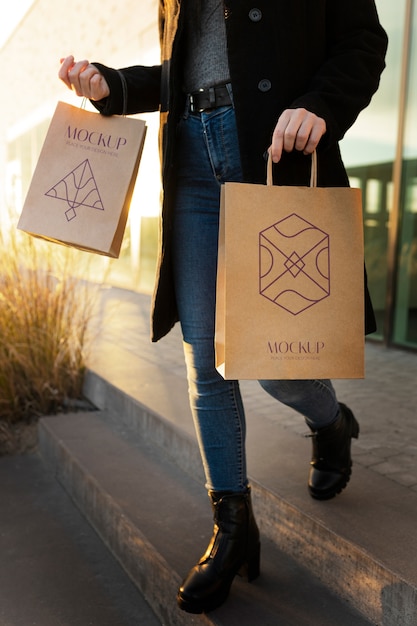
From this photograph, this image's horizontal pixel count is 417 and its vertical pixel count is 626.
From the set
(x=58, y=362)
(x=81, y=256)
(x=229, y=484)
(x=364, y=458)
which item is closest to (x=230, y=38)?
(x=229, y=484)

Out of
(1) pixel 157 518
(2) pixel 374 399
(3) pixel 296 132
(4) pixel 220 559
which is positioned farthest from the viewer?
(2) pixel 374 399

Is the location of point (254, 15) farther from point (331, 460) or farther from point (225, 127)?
point (331, 460)

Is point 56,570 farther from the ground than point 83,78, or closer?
closer

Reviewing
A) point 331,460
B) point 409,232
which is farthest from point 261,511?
point 409,232

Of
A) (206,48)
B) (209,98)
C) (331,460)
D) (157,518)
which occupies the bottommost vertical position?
(157,518)

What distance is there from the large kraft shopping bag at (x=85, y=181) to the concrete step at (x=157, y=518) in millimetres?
1021

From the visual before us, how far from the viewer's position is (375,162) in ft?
17.5

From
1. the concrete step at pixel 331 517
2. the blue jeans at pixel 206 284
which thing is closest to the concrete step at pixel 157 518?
the concrete step at pixel 331 517

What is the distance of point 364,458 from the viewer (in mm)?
2547

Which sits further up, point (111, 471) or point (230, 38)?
point (230, 38)

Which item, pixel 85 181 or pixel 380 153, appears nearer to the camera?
pixel 85 181

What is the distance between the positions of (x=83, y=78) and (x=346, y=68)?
2.25 feet

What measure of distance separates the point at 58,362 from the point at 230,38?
2.60 m

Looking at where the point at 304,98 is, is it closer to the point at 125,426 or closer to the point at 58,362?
the point at 125,426
